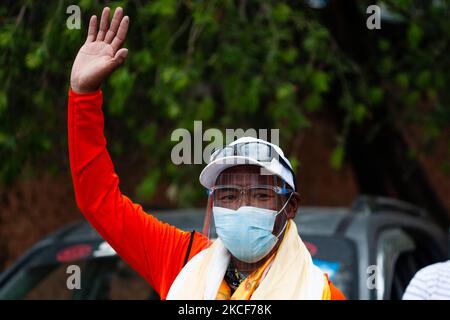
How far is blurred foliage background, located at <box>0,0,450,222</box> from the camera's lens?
547 centimetres

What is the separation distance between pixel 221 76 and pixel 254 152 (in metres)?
3.70

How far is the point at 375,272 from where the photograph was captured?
446cm

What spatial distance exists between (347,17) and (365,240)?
3.75 meters

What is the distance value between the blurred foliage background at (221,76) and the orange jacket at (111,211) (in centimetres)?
141

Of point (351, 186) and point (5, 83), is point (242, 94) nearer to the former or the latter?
point (5, 83)

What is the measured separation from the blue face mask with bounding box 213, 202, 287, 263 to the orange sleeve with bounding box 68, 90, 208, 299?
20cm

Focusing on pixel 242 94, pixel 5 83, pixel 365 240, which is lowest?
pixel 365 240

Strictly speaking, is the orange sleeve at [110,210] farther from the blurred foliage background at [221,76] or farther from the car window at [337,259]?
the car window at [337,259]

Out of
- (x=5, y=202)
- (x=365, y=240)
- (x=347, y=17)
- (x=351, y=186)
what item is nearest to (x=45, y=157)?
(x=5, y=202)

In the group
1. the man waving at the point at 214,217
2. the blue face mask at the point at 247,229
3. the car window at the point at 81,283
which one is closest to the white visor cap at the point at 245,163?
the man waving at the point at 214,217

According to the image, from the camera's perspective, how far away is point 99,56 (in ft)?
9.59

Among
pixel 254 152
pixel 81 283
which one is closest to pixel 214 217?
pixel 254 152

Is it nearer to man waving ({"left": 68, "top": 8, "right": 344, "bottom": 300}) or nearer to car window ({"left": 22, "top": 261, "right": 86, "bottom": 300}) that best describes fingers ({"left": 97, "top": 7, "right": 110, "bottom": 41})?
man waving ({"left": 68, "top": 8, "right": 344, "bottom": 300})

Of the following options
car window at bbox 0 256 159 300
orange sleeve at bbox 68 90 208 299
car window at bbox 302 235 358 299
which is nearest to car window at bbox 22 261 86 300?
car window at bbox 0 256 159 300
